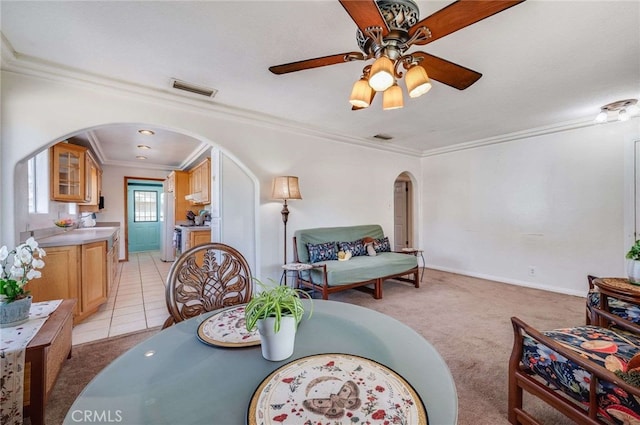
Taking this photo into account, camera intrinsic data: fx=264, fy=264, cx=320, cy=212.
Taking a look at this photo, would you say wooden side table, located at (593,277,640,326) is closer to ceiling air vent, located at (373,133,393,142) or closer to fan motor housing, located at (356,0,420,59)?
fan motor housing, located at (356,0,420,59)

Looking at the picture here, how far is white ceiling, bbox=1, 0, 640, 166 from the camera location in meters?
1.62

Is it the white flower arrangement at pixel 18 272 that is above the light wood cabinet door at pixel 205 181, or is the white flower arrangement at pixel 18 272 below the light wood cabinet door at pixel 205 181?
below

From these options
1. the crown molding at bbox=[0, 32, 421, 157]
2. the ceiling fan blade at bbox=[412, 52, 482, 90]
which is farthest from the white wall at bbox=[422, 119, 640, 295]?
the ceiling fan blade at bbox=[412, 52, 482, 90]

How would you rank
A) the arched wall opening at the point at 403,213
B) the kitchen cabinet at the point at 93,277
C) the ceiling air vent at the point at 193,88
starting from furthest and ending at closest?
the arched wall opening at the point at 403,213, the kitchen cabinet at the point at 93,277, the ceiling air vent at the point at 193,88

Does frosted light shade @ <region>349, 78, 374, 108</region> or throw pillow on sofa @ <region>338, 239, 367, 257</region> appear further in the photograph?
throw pillow on sofa @ <region>338, 239, 367, 257</region>

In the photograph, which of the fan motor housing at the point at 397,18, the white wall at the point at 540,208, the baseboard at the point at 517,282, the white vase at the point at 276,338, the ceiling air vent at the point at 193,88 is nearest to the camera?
the white vase at the point at 276,338

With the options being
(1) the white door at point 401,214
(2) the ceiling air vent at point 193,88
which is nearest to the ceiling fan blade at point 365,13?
(2) the ceiling air vent at point 193,88

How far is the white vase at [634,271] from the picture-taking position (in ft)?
6.58

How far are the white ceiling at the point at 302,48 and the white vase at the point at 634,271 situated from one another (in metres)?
1.64

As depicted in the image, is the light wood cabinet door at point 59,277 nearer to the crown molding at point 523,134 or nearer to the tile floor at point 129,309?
the tile floor at point 129,309

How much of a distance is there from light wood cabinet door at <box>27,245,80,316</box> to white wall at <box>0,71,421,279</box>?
61cm

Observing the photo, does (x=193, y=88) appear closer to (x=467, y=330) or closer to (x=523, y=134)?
(x=467, y=330)

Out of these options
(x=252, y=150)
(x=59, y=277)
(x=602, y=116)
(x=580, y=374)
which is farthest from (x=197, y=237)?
(x=602, y=116)

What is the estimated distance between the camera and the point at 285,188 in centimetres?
336
